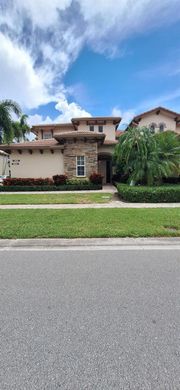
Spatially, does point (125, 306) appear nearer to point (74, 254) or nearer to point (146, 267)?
point (146, 267)

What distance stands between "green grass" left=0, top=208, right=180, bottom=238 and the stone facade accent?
10.6 metres

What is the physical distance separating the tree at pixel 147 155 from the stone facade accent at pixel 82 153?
4.62m

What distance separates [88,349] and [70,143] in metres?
18.3

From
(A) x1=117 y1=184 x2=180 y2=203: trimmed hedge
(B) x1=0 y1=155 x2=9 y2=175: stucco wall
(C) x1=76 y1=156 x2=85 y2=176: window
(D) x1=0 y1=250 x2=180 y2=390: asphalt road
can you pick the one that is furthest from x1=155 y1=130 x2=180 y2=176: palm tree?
(B) x1=0 y1=155 x2=9 y2=175: stucco wall

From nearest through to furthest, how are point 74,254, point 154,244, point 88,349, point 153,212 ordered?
point 88,349 → point 74,254 → point 154,244 → point 153,212

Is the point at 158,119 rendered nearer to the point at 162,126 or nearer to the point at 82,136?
the point at 162,126

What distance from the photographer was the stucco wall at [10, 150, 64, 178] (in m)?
20.4

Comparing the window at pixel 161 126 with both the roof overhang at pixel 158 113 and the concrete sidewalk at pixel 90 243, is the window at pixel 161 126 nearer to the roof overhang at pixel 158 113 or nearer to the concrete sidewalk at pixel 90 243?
the roof overhang at pixel 158 113

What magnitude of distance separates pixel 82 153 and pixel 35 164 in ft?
14.1

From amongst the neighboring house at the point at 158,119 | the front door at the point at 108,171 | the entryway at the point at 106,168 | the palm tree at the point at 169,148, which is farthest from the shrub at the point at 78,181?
the neighboring house at the point at 158,119

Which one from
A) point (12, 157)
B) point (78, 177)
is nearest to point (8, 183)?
point (12, 157)

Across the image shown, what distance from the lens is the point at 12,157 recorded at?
2086 centimetres

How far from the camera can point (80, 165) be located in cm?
1997

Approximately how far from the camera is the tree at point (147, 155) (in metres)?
14.4
